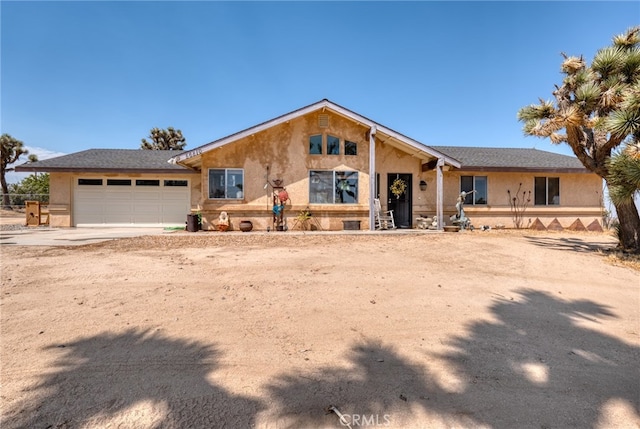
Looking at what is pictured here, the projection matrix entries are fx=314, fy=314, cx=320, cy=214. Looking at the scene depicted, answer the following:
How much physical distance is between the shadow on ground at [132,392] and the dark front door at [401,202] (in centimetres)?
1223

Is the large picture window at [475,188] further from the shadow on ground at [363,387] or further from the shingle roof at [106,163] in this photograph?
the shingle roof at [106,163]

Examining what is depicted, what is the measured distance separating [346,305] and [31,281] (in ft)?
16.2

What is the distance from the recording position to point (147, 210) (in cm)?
1451

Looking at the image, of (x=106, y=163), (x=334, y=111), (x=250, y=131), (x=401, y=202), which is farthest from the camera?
(x=401, y=202)

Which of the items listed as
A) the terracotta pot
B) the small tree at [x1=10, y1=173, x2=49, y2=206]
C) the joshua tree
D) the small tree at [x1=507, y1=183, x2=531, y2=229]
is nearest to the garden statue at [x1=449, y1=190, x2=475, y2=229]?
the small tree at [x1=507, y1=183, x2=531, y2=229]

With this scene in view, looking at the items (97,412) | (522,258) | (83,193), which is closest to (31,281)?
(97,412)

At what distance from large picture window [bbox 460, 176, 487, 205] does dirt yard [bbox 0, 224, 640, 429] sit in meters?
8.57

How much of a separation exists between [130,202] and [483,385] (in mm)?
15651

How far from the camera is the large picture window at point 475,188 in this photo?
46.8 ft

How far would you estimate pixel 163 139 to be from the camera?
116 ft

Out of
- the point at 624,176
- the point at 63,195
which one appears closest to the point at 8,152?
the point at 63,195

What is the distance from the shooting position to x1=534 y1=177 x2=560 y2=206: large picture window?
14508 millimetres

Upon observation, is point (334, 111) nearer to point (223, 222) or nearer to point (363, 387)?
point (223, 222)

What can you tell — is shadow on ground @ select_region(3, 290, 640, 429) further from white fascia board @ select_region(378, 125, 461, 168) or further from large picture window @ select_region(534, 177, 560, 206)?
large picture window @ select_region(534, 177, 560, 206)
